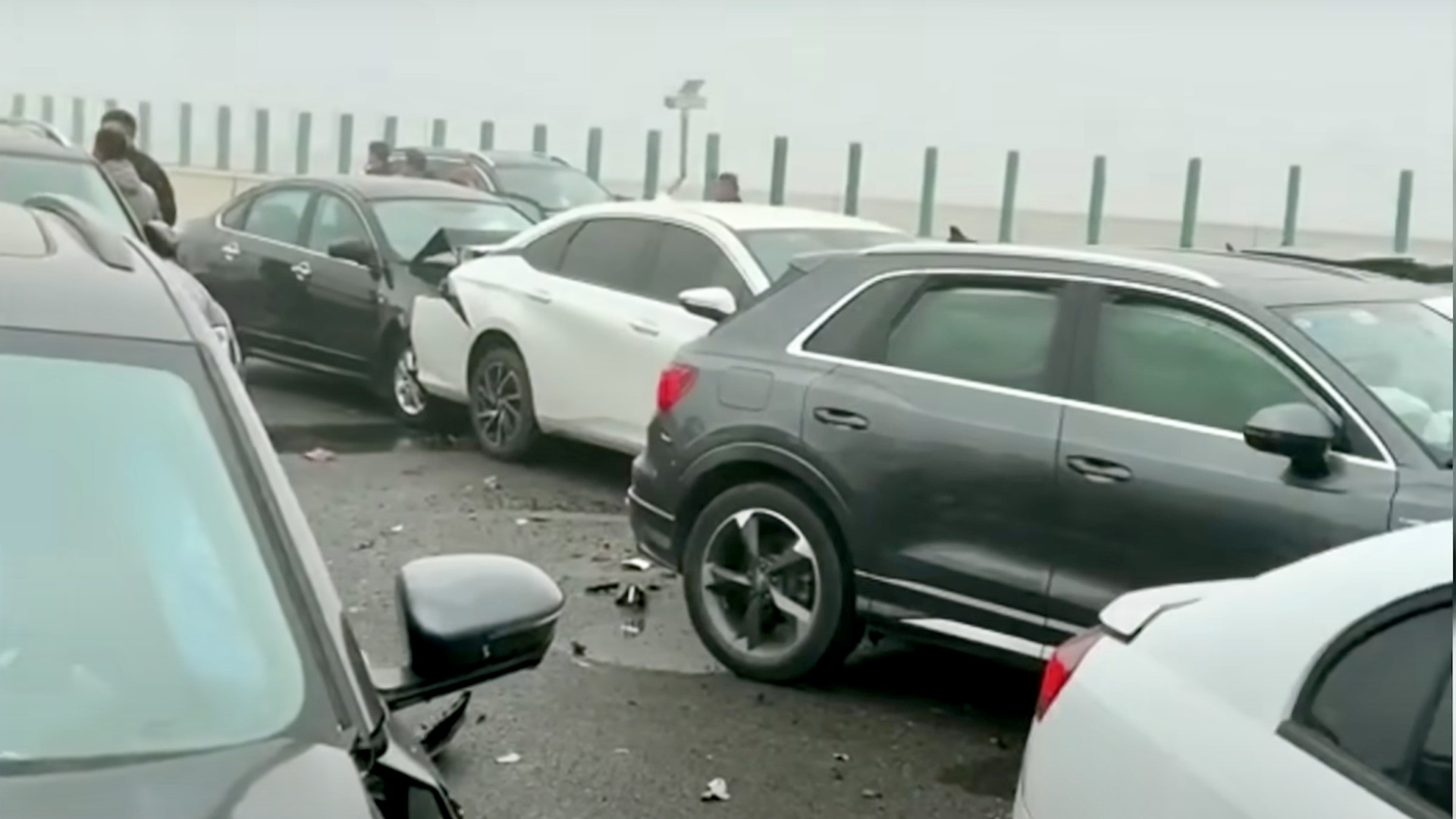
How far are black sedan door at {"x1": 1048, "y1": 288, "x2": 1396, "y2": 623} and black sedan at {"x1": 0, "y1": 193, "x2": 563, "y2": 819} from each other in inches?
121

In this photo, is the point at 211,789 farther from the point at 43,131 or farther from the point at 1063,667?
the point at 43,131

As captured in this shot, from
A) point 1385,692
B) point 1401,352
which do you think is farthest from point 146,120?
point 1385,692

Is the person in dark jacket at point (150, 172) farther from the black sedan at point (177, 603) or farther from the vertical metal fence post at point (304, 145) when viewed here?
the vertical metal fence post at point (304, 145)

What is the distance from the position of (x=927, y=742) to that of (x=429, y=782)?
378 cm

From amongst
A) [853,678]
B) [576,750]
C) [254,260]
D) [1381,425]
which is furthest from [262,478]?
[254,260]

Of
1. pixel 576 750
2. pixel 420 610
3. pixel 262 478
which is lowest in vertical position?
pixel 576 750

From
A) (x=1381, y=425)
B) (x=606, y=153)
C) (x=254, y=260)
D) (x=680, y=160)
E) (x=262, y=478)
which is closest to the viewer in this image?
(x=262, y=478)

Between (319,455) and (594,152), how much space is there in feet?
51.2

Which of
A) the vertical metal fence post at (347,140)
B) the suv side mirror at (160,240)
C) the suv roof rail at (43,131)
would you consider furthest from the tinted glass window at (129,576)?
the vertical metal fence post at (347,140)

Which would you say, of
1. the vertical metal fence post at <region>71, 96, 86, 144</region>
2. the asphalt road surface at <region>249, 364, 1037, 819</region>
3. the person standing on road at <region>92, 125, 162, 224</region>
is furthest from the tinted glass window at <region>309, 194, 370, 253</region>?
the vertical metal fence post at <region>71, 96, 86, 144</region>

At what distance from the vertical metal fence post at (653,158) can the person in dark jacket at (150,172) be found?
37.8ft

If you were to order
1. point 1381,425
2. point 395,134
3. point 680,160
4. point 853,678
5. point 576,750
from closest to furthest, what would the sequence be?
point 1381,425, point 576,750, point 853,678, point 680,160, point 395,134

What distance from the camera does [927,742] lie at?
6227 mm

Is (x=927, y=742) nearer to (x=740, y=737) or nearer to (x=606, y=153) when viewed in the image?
(x=740, y=737)
